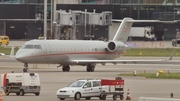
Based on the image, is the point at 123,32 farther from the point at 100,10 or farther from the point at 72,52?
the point at 100,10

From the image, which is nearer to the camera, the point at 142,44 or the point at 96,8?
the point at 142,44

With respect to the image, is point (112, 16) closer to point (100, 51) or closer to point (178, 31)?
point (178, 31)

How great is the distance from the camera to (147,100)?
80.4 ft

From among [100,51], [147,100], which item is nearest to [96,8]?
[100,51]

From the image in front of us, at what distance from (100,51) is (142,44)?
180ft

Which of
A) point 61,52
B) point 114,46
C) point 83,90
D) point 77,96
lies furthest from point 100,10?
point 77,96

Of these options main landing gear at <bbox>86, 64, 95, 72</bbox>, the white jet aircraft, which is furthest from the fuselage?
main landing gear at <bbox>86, 64, 95, 72</bbox>

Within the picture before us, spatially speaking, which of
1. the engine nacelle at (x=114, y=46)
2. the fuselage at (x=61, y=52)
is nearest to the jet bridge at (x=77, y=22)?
the engine nacelle at (x=114, y=46)

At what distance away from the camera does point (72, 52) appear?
208 ft

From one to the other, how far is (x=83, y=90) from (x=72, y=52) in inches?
1049

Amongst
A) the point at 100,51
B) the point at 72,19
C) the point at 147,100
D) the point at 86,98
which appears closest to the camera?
the point at 147,100

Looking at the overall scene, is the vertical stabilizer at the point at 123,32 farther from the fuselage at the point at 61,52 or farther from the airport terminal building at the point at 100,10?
the airport terminal building at the point at 100,10

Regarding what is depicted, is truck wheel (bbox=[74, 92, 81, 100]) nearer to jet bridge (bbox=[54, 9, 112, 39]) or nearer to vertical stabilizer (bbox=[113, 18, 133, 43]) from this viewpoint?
vertical stabilizer (bbox=[113, 18, 133, 43])

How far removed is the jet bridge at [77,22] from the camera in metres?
119
